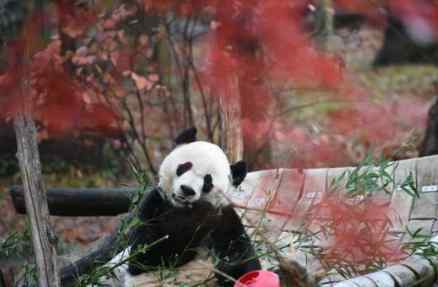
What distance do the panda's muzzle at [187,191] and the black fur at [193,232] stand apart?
Answer: 0.21 m

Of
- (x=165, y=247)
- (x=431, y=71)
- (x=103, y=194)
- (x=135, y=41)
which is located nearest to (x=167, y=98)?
(x=135, y=41)

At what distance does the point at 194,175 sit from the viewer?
154 inches

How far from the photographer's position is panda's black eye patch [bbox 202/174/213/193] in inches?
155

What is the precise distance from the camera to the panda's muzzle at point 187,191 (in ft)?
12.6

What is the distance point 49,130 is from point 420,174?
333 centimetres

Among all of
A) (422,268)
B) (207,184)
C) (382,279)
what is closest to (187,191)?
(207,184)

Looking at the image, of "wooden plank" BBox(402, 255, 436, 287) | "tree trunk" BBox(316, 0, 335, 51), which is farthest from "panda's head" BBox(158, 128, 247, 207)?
"tree trunk" BBox(316, 0, 335, 51)

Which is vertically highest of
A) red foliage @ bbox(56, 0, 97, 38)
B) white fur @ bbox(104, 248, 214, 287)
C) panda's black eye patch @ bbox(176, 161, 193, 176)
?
red foliage @ bbox(56, 0, 97, 38)

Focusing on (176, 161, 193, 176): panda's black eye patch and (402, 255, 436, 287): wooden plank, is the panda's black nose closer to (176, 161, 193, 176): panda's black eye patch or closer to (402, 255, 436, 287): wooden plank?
(176, 161, 193, 176): panda's black eye patch

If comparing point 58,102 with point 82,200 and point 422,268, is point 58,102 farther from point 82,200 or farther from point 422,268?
point 422,268

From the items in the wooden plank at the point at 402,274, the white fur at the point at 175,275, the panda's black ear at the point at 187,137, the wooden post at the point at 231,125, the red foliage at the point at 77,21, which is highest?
the red foliage at the point at 77,21

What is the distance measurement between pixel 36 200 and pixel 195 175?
774 mm

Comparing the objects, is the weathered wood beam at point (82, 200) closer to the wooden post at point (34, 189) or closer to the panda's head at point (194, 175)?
the panda's head at point (194, 175)

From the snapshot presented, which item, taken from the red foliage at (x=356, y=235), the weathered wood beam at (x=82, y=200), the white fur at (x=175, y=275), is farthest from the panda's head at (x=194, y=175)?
the weathered wood beam at (x=82, y=200)
